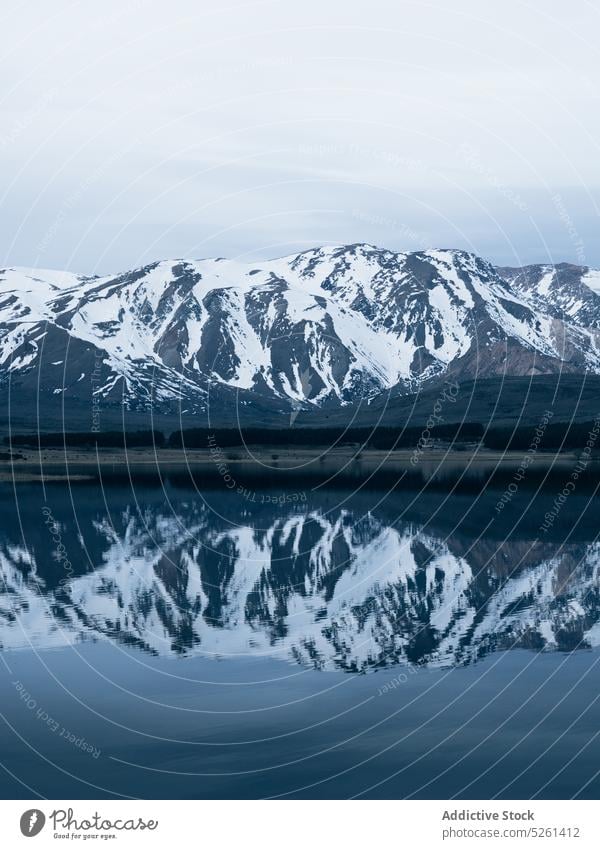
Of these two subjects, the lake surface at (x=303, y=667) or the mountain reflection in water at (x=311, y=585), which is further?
the mountain reflection in water at (x=311, y=585)

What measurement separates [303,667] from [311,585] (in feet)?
67.6

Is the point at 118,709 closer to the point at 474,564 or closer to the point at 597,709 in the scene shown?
the point at 597,709

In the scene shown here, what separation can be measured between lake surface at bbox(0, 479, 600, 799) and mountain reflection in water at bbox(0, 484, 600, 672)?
217 millimetres

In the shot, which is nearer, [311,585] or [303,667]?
[303,667]

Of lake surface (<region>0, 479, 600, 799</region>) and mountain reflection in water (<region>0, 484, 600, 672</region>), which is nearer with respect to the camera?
lake surface (<region>0, 479, 600, 799</region>)

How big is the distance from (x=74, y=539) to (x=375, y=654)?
47731 millimetres

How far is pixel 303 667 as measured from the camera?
41344 millimetres

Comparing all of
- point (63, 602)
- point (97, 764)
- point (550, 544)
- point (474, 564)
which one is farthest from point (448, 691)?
point (550, 544)

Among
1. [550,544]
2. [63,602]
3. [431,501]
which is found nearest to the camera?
[63,602]

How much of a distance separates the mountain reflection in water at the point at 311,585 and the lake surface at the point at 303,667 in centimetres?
22

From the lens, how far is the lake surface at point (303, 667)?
29328 millimetres

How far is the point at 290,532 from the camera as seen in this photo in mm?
93500

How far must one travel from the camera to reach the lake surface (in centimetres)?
2933

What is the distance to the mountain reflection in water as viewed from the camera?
1800 inches
